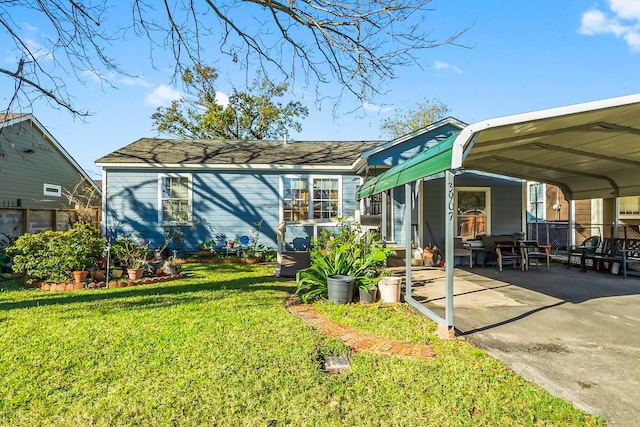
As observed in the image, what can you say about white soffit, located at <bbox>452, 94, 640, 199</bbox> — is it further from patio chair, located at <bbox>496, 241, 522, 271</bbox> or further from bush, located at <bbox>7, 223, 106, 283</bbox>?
bush, located at <bbox>7, 223, 106, 283</bbox>

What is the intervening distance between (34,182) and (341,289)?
14.3 m

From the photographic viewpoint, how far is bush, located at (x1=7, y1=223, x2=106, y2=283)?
722 cm

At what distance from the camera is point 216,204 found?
38.0ft

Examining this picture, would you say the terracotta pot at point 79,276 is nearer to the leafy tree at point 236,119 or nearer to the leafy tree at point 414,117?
the leafy tree at point 236,119

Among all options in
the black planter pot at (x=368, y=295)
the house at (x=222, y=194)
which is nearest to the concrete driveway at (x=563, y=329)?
the black planter pot at (x=368, y=295)

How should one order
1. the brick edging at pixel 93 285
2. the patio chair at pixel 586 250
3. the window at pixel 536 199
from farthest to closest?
the window at pixel 536 199 → the patio chair at pixel 586 250 → the brick edging at pixel 93 285

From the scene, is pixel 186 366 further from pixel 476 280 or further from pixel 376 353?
pixel 476 280

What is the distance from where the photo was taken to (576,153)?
6.89 m

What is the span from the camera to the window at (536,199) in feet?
50.1

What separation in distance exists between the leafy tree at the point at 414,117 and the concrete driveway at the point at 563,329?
2346cm

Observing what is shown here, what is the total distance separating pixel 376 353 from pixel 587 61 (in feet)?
38.0

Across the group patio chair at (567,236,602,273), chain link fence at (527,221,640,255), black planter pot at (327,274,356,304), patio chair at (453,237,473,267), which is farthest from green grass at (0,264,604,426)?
chain link fence at (527,221,640,255)

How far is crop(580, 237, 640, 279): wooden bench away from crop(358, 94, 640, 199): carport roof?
1.15m

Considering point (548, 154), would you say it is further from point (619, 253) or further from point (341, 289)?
point (341, 289)
